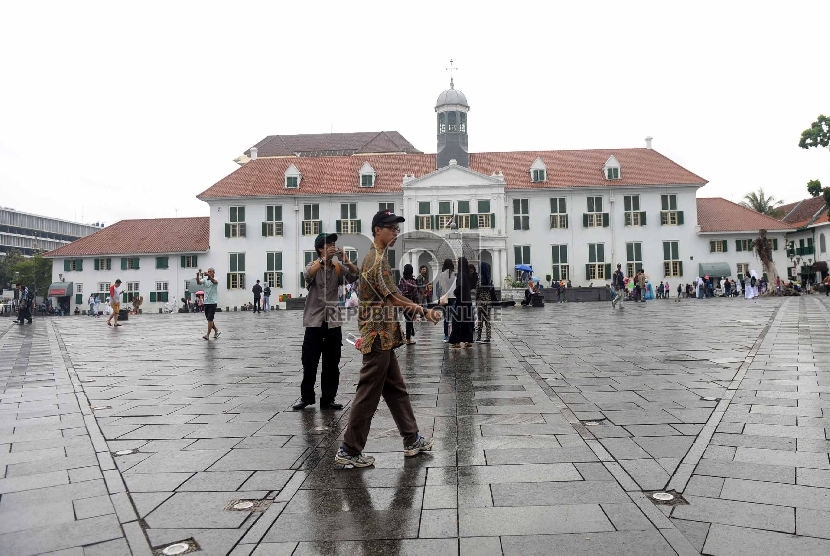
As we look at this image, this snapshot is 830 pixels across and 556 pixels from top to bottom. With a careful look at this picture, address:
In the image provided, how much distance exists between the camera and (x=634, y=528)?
123 inches

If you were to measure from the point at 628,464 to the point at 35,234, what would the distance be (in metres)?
130

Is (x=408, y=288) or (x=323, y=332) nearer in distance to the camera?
(x=323, y=332)

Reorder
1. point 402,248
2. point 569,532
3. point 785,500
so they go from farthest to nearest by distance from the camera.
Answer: point 402,248 < point 785,500 < point 569,532

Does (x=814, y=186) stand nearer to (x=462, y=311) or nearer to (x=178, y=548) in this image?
(x=462, y=311)

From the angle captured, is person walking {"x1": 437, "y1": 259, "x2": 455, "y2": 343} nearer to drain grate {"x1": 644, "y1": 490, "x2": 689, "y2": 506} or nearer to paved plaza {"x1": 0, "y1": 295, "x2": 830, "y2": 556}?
paved plaza {"x1": 0, "y1": 295, "x2": 830, "y2": 556}

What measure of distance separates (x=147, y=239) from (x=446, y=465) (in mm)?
50710

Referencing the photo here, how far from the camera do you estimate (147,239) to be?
50031mm

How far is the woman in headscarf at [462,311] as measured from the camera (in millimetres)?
11282

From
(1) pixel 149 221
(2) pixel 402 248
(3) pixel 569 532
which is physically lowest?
(3) pixel 569 532

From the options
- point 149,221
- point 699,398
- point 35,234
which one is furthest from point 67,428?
point 35,234

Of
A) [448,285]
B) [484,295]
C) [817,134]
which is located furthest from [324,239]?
[817,134]

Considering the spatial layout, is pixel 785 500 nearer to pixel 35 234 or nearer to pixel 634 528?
pixel 634 528

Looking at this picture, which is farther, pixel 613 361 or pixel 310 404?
pixel 613 361

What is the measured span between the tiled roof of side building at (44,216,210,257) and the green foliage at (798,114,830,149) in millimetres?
39072
